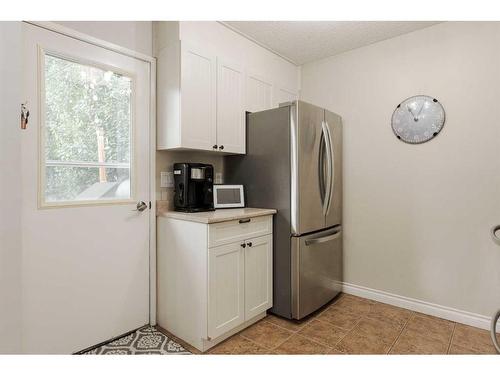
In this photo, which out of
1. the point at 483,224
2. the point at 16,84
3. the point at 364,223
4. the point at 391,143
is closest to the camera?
the point at 16,84

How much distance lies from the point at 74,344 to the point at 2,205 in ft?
3.44

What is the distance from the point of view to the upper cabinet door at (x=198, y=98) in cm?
208

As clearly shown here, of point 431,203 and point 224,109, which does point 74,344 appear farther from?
point 431,203

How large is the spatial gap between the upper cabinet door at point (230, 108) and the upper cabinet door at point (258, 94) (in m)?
0.09

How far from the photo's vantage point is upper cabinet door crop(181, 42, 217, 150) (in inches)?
82.0

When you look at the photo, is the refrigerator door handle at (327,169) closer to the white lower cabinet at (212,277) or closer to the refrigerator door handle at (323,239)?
the refrigerator door handle at (323,239)

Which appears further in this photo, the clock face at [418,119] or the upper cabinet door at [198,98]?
the clock face at [418,119]

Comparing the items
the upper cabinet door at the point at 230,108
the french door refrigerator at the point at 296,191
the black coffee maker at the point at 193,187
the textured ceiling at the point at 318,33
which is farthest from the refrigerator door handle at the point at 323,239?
the textured ceiling at the point at 318,33

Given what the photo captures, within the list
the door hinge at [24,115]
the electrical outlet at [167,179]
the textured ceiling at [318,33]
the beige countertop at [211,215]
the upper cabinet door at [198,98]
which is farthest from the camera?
the textured ceiling at [318,33]

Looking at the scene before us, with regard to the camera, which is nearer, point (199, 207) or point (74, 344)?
point (74, 344)

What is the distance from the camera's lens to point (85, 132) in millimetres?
1909

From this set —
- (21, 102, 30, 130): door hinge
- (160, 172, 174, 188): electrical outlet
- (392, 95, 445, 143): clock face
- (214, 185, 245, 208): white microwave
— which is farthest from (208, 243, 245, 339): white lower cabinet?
(392, 95, 445, 143): clock face

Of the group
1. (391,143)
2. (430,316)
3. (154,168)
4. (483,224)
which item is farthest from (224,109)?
(430,316)

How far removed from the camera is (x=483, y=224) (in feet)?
7.23
